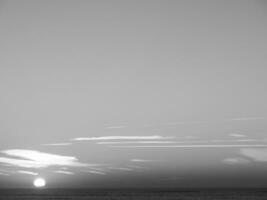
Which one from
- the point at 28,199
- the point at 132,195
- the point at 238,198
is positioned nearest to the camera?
the point at 28,199

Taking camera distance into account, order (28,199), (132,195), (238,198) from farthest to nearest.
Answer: (132,195)
(238,198)
(28,199)

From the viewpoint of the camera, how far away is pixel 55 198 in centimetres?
5744

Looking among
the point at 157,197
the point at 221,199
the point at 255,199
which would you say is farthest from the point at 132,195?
the point at 255,199

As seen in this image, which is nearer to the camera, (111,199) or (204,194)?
(111,199)

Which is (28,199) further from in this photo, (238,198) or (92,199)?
(238,198)

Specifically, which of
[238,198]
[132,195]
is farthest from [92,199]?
[238,198]

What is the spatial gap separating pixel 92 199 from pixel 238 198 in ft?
90.1

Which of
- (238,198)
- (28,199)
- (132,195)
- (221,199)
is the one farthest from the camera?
(132,195)

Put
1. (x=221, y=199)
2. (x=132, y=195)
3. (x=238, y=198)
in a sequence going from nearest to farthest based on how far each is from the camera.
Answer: (x=221, y=199), (x=238, y=198), (x=132, y=195)

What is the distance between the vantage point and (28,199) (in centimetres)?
5403

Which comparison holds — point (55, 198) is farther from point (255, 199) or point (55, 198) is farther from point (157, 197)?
point (255, 199)

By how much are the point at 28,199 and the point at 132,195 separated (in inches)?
884

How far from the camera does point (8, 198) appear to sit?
5472 centimetres

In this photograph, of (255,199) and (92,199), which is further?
(92,199)
